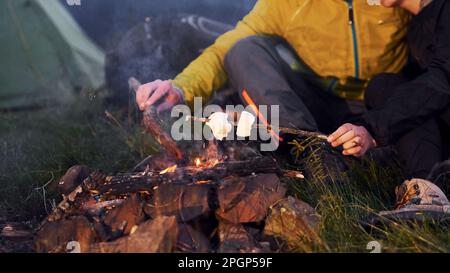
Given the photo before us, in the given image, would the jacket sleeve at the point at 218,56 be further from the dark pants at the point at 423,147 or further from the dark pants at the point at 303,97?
the dark pants at the point at 423,147

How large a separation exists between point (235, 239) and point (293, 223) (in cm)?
21

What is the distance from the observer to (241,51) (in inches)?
122

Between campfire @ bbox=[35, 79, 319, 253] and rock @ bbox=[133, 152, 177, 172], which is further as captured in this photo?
rock @ bbox=[133, 152, 177, 172]

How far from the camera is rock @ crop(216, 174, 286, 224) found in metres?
2.22

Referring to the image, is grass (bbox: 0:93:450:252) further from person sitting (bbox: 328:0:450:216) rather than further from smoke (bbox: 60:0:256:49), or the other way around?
smoke (bbox: 60:0:256:49)

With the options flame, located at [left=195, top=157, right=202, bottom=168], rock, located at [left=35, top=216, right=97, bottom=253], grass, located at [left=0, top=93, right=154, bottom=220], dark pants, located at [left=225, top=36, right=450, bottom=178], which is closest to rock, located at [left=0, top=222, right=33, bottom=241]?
grass, located at [left=0, top=93, right=154, bottom=220]

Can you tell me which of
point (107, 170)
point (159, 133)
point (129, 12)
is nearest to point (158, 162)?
point (159, 133)

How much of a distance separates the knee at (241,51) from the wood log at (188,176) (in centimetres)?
79

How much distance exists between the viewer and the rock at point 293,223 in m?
2.11

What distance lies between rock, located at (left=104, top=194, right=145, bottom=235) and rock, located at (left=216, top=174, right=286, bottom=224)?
29 cm

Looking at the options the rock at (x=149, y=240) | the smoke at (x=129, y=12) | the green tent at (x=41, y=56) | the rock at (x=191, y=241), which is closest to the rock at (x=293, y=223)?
the rock at (x=191, y=241)

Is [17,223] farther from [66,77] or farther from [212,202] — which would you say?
[66,77]

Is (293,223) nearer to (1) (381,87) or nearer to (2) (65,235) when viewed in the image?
(2) (65,235)

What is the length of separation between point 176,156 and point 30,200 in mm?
754
